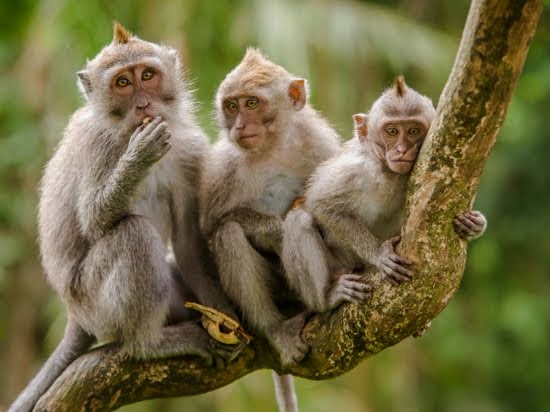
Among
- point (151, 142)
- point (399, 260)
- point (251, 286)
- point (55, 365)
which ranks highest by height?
point (151, 142)

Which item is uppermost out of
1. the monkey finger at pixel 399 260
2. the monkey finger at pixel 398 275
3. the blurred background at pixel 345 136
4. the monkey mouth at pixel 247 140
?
the monkey mouth at pixel 247 140

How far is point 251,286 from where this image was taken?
614 centimetres

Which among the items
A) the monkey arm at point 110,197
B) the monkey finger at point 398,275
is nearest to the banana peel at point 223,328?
the monkey arm at point 110,197

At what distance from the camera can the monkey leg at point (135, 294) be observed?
6172mm

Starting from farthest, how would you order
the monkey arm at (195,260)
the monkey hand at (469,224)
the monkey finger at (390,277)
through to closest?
the monkey arm at (195,260), the monkey finger at (390,277), the monkey hand at (469,224)

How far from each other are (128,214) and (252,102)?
3.94 ft

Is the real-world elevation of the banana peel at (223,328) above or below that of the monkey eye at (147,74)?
below

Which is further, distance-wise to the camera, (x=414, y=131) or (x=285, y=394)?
(x=285, y=394)

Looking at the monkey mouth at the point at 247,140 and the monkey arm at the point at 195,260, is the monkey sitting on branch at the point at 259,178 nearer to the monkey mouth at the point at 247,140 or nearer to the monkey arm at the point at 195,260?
the monkey mouth at the point at 247,140

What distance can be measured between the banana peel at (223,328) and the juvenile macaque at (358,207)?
1.65 feet

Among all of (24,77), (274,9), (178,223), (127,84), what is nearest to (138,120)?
(127,84)

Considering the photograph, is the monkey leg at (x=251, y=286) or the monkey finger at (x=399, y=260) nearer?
the monkey finger at (x=399, y=260)

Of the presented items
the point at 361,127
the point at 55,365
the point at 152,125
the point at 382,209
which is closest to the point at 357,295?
the point at 382,209

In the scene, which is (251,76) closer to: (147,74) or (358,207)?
(147,74)
